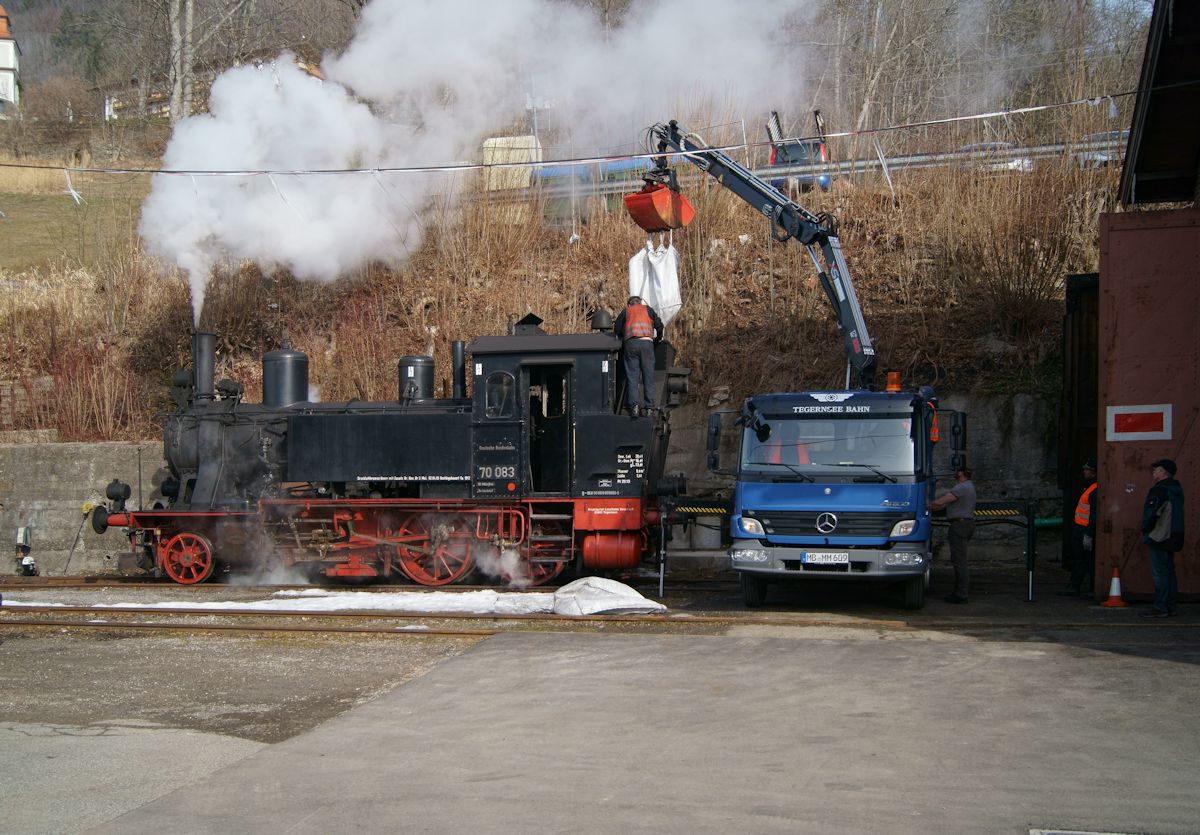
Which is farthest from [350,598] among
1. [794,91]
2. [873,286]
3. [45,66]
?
[45,66]

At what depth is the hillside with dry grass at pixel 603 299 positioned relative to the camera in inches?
712

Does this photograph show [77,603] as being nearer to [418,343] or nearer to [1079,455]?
[418,343]

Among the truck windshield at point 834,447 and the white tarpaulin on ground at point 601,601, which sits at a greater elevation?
the truck windshield at point 834,447

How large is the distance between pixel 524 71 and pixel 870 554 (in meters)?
13.2

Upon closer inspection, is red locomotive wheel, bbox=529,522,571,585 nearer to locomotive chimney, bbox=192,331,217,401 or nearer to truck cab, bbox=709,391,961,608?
truck cab, bbox=709,391,961,608

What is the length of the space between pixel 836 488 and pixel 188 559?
9261mm

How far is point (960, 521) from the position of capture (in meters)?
12.2

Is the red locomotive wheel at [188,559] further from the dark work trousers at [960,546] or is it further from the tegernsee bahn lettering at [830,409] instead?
the dark work trousers at [960,546]

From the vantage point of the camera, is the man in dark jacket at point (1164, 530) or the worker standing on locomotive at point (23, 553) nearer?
the man in dark jacket at point (1164, 530)

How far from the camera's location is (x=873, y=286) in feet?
64.7

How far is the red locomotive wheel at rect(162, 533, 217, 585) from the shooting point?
50.0ft

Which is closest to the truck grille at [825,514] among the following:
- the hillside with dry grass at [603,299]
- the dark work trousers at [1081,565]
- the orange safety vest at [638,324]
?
the dark work trousers at [1081,565]

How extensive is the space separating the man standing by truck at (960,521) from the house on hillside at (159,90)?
1251 centimetres

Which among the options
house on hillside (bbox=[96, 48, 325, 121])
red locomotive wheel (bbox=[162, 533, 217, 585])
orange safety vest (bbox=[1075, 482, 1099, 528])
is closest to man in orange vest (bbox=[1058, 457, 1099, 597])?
orange safety vest (bbox=[1075, 482, 1099, 528])
